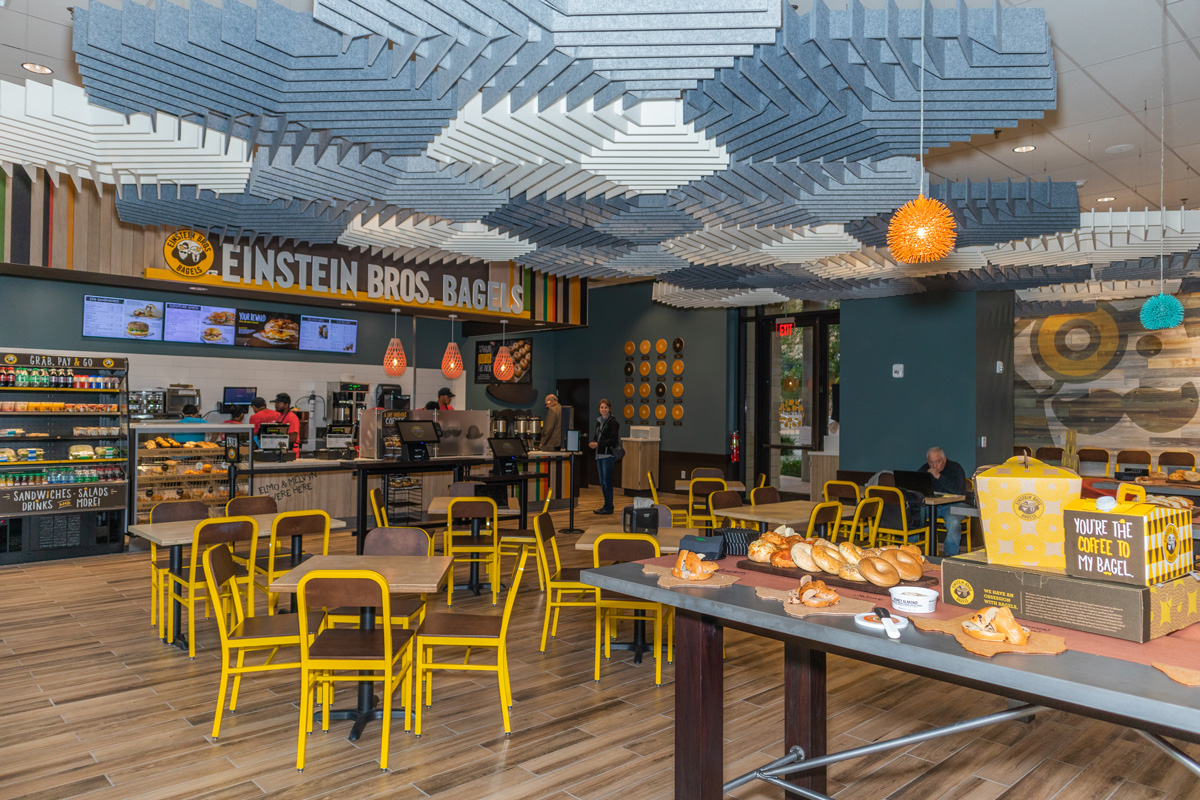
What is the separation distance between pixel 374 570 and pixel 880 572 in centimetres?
260

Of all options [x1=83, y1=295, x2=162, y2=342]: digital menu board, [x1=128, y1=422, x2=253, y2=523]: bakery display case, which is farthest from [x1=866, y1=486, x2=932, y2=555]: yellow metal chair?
[x1=83, y1=295, x2=162, y2=342]: digital menu board

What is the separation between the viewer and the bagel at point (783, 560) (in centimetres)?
280

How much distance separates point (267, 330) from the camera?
10.7 meters

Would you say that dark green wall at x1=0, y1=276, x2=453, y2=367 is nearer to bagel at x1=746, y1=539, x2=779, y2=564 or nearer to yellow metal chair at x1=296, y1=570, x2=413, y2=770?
yellow metal chair at x1=296, y1=570, x2=413, y2=770

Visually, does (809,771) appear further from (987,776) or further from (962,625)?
(962,625)

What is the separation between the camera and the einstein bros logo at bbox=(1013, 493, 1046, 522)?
7.10 ft

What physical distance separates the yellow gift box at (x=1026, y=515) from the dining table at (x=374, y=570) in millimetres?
2504

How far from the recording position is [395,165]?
5.05 meters

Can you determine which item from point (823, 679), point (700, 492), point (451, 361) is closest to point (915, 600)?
point (823, 679)

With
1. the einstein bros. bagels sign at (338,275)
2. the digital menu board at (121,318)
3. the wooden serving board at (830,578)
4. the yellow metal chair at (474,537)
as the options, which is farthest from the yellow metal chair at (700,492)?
the digital menu board at (121,318)

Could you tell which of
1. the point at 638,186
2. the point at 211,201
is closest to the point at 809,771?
the point at 638,186

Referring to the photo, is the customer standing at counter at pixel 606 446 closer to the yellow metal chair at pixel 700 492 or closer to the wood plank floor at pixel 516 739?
the yellow metal chair at pixel 700 492

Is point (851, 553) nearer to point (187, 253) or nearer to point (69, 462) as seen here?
point (187, 253)

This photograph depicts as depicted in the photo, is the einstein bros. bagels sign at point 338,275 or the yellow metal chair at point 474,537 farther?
the einstein bros. bagels sign at point 338,275
